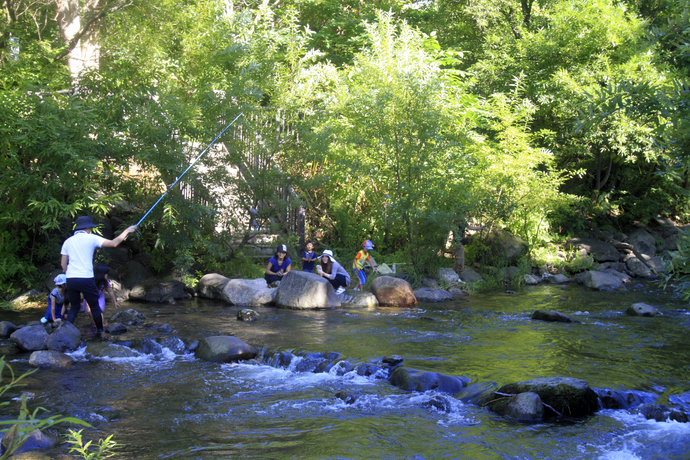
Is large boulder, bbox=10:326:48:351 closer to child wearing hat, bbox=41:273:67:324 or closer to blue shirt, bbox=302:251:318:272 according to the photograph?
child wearing hat, bbox=41:273:67:324

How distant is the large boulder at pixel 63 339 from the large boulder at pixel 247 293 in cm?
445

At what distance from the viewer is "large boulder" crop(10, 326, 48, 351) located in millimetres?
7910

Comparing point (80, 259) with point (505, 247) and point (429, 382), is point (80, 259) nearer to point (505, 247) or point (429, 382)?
point (429, 382)

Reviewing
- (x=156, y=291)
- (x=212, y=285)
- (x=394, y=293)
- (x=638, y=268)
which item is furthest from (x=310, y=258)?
(x=638, y=268)

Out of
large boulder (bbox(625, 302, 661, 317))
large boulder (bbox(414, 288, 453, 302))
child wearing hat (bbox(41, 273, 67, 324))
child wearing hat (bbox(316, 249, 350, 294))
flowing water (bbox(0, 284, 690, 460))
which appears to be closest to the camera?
flowing water (bbox(0, 284, 690, 460))

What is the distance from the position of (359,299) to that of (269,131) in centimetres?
491

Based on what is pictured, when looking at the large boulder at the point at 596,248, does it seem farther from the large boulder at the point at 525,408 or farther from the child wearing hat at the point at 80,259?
the child wearing hat at the point at 80,259

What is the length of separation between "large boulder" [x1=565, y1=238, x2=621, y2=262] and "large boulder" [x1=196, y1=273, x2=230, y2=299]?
12.7 metres

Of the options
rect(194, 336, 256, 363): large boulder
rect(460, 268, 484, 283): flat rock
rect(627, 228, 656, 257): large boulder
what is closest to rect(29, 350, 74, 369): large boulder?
rect(194, 336, 256, 363): large boulder

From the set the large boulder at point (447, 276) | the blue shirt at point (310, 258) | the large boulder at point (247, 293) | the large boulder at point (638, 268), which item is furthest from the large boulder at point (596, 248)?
the large boulder at point (247, 293)

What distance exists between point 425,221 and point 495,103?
6032mm

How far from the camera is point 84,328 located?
30.7 ft

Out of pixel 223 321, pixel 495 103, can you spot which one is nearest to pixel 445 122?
→ pixel 495 103

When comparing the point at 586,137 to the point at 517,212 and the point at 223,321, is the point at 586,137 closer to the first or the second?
the point at 517,212
